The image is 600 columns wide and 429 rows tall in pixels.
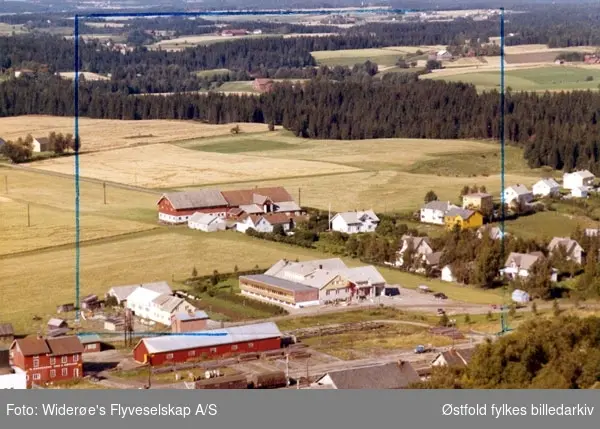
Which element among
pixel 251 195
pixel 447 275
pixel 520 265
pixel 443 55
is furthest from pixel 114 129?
pixel 520 265

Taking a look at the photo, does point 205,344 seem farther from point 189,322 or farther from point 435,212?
point 435,212

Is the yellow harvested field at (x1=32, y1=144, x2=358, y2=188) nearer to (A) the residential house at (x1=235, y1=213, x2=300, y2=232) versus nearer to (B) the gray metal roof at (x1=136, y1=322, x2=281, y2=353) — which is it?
(A) the residential house at (x1=235, y1=213, x2=300, y2=232)

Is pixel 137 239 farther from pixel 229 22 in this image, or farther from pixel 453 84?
pixel 453 84

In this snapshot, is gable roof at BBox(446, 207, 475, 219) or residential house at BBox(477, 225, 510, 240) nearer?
residential house at BBox(477, 225, 510, 240)

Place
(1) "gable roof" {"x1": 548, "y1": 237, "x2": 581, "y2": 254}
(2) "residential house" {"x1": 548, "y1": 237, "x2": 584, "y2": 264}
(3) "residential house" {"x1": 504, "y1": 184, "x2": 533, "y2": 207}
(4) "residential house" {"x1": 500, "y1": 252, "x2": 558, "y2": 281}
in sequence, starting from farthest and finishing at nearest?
(3) "residential house" {"x1": 504, "y1": 184, "x2": 533, "y2": 207}
(1) "gable roof" {"x1": 548, "y1": 237, "x2": 581, "y2": 254}
(2) "residential house" {"x1": 548, "y1": 237, "x2": 584, "y2": 264}
(4) "residential house" {"x1": 500, "y1": 252, "x2": 558, "y2": 281}

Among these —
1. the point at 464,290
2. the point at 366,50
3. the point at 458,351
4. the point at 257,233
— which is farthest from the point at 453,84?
the point at 458,351

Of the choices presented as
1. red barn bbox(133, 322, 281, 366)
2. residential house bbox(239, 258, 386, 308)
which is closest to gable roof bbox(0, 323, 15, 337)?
red barn bbox(133, 322, 281, 366)

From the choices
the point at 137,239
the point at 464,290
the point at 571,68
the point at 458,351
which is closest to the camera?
the point at 458,351
